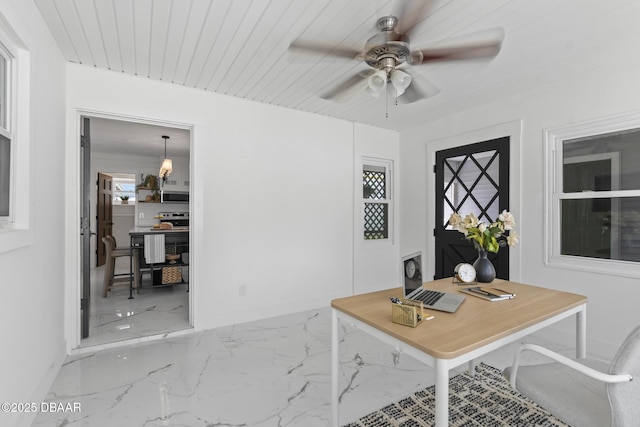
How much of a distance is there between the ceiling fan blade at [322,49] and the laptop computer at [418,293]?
1.19m

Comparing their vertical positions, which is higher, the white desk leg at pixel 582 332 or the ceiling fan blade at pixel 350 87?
the ceiling fan blade at pixel 350 87

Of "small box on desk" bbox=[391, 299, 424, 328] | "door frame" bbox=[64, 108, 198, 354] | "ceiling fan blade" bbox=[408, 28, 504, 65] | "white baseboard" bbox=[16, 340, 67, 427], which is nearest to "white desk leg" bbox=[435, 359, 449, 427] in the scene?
"small box on desk" bbox=[391, 299, 424, 328]

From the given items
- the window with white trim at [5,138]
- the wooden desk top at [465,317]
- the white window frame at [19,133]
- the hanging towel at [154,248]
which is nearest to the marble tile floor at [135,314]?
the hanging towel at [154,248]

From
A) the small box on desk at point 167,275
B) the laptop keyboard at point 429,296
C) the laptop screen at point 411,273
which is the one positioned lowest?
the small box on desk at point 167,275

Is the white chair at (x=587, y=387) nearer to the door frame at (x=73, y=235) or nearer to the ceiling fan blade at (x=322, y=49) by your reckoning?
the ceiling fan blade at (x=322, y=49)

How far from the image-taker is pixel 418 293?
5.86 ft

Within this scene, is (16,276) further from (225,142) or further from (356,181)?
(356,181)

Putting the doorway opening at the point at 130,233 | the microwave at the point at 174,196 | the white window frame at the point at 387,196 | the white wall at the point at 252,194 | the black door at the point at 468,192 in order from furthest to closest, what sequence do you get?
the microwave at the point at 174,196 → the white window frame at the point at 387,196 → the black door at the point at 468,192 → the doorway opening at the point at 130,233 → the white wall at the point at 252,194

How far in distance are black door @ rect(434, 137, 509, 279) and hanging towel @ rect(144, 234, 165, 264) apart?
12.7 ft

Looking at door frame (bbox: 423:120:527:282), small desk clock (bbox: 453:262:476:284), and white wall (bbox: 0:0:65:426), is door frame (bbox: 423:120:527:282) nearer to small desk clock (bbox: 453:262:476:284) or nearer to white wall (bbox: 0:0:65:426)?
small desk clock (bbox: 453:262:476:284)

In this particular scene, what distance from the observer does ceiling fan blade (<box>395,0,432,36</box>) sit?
1352mm

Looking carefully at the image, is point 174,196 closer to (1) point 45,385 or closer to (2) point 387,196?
(2) point 387,196

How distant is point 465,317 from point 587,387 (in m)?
0.55

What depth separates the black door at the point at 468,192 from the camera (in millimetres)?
3367
